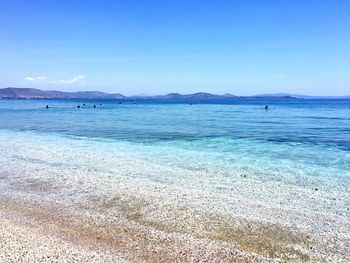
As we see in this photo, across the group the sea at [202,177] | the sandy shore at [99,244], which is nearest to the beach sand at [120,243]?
the sandy shore at [99,244]

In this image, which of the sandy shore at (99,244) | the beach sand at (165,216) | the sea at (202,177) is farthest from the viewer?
the sea at (202,177)

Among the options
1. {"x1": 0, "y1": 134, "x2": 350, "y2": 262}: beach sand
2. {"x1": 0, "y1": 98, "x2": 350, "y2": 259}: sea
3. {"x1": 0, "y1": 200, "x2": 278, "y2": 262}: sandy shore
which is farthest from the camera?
{"x1": 0, "y1": 98, "x2": 350, "y2": 259}: sea

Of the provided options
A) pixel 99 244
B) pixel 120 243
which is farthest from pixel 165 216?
pixel 99 244

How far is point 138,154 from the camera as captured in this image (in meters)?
23.2

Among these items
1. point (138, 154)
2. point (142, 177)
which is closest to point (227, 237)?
point (142, 177)

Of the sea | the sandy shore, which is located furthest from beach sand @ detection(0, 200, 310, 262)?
the sea

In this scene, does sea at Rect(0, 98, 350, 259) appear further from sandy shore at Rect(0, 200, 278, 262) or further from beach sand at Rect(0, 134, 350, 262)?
sandy shore at Rect(0, 200, 278, 262)

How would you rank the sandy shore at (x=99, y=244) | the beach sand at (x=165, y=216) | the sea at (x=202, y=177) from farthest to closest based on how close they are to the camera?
the sea at (x=202, y=177) < the beach sand at (x=165, y=216) < the sandy shore at (x=99, y=244)

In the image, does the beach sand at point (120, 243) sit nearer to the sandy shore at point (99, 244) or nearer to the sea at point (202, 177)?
the sandy shore at point (99, 244)

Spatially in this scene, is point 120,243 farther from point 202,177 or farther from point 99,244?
point 202,177

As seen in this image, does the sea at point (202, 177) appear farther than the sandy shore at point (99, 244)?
Yes

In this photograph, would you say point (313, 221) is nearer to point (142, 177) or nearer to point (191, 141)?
point (142, 177)

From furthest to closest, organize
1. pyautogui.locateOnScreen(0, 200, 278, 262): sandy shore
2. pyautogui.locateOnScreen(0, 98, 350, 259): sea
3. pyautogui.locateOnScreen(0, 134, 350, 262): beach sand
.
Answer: pyautogui.locateOnScreen(0, 98, 350, 259): sea, pyautogui.locateOnScreen(0, 134, 350, 262): beach sand, pyautogui.locateOnScreen(0, 200, 278, 262): sandy shore

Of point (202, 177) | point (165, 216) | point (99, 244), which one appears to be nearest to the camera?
point (99, 244)
